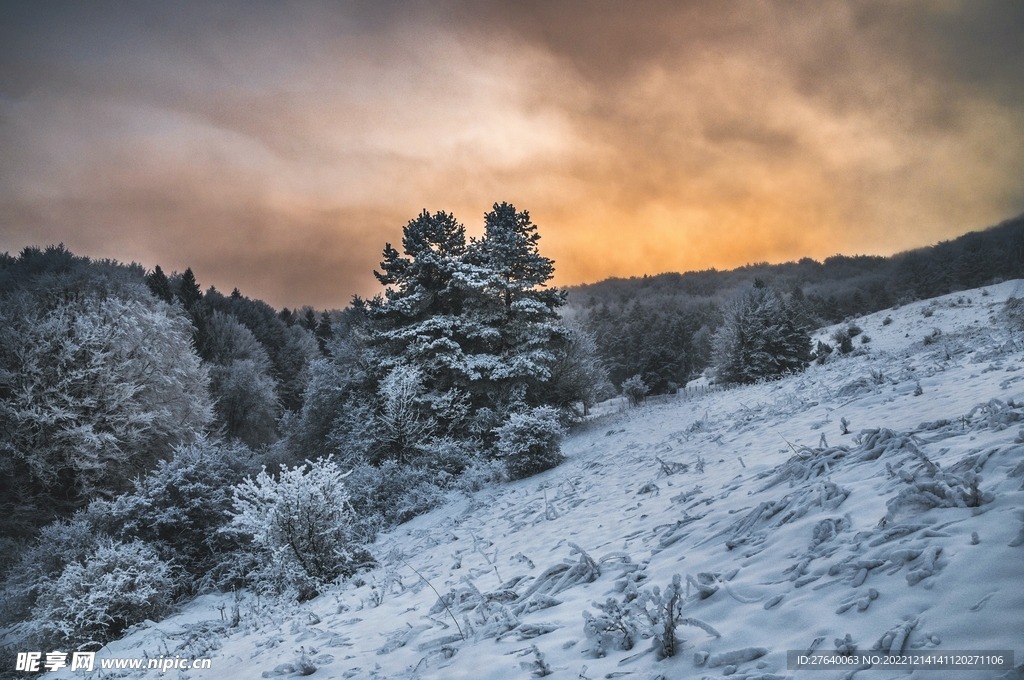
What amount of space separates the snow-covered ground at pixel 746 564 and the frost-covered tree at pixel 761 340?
15602 millimetres

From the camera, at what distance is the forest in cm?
910

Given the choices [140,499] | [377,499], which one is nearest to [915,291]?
[377,499]

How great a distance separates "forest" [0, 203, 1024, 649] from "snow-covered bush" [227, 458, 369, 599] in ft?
0.12

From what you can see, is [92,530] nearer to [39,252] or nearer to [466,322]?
[466,322]

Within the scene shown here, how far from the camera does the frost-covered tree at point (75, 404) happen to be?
1839 centimetres

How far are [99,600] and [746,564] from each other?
36.0 feet

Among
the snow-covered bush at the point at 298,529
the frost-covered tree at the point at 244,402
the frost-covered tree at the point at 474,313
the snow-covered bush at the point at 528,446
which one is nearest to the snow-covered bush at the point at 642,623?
the snow-covered bush at the point at 298,529

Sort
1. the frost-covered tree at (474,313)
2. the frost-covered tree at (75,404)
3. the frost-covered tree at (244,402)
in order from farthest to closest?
1. the frost-covered tree at (244,402)
2. the frost-covered tree at (474,313)
3. the frost-covered tree at (75,404)

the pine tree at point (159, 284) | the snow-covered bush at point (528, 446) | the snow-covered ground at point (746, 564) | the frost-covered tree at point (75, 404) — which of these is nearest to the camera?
the snow-covered ground at point (746, 564)

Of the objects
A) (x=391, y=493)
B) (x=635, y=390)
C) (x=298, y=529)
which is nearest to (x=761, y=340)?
(x=635, y=390)

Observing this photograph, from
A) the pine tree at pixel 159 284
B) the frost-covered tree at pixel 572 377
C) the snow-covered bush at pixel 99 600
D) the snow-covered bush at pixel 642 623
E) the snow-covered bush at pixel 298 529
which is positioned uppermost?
the pine tree at pixel 159 284

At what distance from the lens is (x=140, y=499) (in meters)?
11.7

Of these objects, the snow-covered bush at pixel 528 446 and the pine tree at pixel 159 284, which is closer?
the snow-covered bush at pixel 528 446

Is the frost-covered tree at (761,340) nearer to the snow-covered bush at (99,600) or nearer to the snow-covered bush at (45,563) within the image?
the snow-covered bush at (99,600)
